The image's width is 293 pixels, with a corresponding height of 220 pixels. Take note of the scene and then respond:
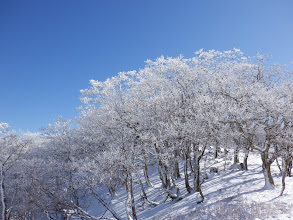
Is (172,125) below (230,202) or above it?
above

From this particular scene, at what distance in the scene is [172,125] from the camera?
1594 centimetres

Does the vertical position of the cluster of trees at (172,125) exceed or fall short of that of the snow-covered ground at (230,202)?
it exceeds it

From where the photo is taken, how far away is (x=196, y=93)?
17.9m

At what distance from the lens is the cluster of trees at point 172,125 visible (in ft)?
45.9

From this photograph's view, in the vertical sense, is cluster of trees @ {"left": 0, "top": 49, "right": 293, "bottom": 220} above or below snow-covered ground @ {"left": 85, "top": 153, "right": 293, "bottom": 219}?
above

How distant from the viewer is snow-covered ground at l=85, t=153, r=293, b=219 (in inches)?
403

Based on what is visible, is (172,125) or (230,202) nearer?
(230,202)

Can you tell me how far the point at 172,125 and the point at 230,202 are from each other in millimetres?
6953

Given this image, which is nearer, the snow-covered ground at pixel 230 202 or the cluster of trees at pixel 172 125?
the snow-covered ground at pixel 230 202

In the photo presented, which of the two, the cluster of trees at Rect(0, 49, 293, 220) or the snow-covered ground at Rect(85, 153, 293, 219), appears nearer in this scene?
the snow-covered ground at Rect(85, 153, 293, 219)

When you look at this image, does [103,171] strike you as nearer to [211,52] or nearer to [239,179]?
[239,179]

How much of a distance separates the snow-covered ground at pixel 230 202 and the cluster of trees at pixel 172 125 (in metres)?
0.92

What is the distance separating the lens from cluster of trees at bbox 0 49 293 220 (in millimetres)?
13984

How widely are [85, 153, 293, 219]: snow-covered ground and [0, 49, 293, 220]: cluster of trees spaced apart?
36.3 inches
